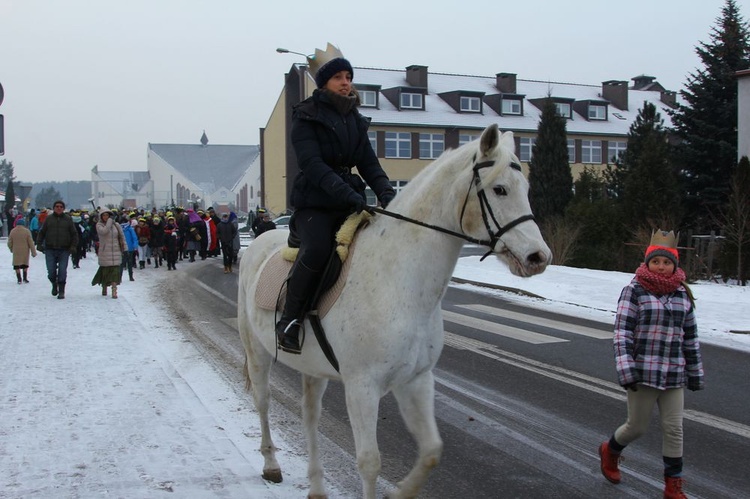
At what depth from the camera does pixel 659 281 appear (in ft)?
15.8

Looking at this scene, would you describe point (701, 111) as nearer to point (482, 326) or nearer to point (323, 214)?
point (482, 326)

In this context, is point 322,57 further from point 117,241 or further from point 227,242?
point 227,242

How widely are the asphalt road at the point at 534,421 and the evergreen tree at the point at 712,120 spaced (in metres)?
17.5

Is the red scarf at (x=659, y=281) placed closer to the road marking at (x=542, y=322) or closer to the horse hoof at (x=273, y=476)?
the horse hoof at (x=273, y=476)

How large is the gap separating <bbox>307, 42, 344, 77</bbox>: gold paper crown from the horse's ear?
1.33 metres

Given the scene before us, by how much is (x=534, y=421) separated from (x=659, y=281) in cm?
219

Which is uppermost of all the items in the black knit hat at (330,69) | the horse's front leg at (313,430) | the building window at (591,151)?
the building window at (591,151)

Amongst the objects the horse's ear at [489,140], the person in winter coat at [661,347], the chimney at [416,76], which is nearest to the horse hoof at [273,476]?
the person in winter coat at [661,347]

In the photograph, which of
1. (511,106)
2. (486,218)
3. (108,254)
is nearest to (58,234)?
(108,254)

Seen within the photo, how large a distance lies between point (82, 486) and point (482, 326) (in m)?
8.07

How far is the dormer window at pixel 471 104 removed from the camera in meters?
57.8

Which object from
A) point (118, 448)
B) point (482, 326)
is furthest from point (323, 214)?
point (482, 326)

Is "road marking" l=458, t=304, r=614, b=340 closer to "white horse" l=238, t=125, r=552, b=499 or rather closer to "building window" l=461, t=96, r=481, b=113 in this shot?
"white horse" l=238, t=125, r=552, b=499

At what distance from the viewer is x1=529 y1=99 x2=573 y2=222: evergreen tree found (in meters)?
29.4
